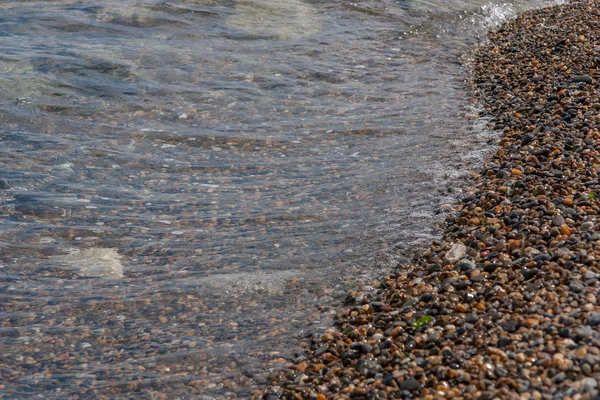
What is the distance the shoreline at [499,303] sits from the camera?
3.50m

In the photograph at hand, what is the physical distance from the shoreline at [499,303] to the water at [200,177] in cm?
36

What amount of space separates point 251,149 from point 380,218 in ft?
6.85

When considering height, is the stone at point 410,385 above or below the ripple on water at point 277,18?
below

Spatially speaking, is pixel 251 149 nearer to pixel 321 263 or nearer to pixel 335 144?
pixel 335 144

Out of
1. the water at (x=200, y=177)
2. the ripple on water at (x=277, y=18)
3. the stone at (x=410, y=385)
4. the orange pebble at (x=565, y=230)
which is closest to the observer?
the stone at (x=410, y=385)

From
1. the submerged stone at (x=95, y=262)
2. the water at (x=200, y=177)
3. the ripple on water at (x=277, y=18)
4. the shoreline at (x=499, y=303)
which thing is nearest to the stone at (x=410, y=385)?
the shoreline at (x=499, y=303)

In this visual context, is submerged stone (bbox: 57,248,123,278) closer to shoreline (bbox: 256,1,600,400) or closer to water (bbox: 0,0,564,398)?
water (bbox: 0,0,564,398)

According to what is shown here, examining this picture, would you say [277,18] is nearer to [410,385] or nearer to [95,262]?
[95,262]

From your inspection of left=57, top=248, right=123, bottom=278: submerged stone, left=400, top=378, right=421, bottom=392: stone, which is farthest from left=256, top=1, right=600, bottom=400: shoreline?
left=57, top=248, right=123, bottom=278: submerged stone

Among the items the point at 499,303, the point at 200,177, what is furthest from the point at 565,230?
the point at 200,177

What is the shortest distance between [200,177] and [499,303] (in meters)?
3.78

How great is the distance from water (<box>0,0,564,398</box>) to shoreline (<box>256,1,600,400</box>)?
0.36m

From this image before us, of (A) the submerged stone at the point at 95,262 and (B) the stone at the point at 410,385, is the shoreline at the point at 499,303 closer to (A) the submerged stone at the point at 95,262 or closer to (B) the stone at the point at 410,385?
(B) the stone at the point at 410,385

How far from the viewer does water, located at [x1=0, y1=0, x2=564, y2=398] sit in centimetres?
479
